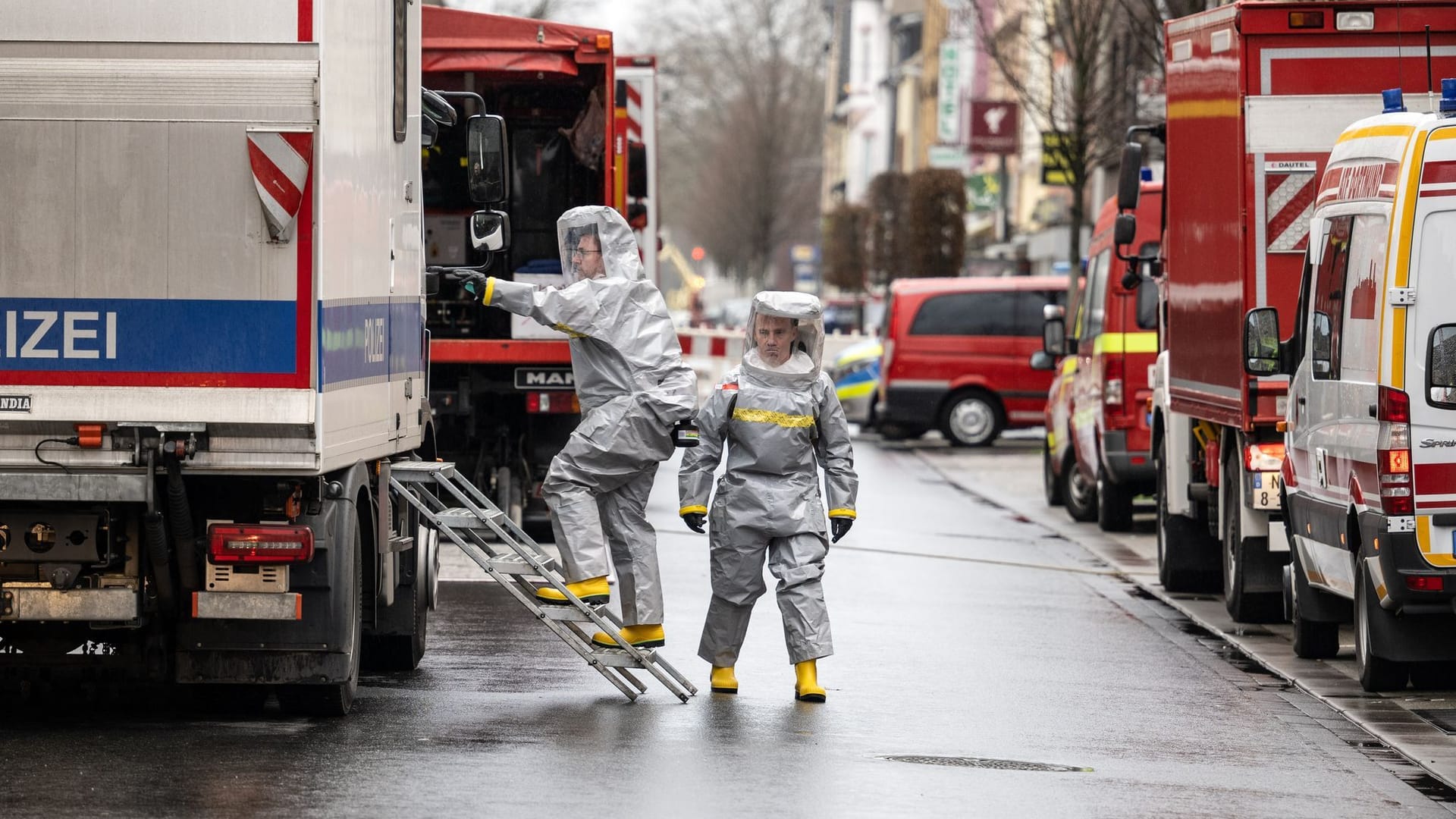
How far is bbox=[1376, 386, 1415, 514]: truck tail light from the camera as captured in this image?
392 inches

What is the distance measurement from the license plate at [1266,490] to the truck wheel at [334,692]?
540 cm

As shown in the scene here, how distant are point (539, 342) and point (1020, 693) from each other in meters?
6.64

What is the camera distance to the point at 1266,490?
1296 cm

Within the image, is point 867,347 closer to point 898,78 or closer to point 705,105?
point 898,78

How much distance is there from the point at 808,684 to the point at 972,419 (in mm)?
20217

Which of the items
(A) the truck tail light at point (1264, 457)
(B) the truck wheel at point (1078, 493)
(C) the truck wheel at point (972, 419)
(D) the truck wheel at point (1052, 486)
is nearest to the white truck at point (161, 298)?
(A) the truck tail light at point (1264, 457)

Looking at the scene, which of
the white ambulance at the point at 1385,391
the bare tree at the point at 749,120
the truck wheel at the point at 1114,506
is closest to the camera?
the white ambulance at the point at 1385,391

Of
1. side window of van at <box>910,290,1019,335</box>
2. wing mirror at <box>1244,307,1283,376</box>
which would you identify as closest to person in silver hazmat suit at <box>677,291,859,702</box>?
wing mirror at <box>1244,307,1283,376</box>

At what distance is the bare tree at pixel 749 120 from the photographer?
93.8 m

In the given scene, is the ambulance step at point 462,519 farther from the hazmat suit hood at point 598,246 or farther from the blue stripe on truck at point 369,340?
the hazmat suit hood at point 598,246

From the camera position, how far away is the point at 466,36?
16.8m

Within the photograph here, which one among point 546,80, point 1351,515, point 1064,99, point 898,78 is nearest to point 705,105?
point 898,78

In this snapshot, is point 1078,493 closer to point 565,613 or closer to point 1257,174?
point 1257,174

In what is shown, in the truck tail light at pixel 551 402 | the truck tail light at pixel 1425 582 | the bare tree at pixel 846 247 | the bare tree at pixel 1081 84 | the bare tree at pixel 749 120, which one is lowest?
the truck tail light at pixel 1425 582
